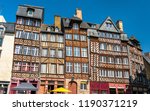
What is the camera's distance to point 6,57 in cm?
2327

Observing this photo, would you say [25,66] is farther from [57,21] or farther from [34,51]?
[57,21]

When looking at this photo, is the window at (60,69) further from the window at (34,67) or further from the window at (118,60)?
the window at (118,60)

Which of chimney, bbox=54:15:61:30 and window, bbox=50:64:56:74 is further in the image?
chimney, bbox=54:15:61:30

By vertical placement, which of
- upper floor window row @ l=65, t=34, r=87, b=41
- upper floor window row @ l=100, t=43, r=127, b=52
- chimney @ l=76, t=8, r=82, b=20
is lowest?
upper floor window row @ l=100, t=43, r=127, b=52

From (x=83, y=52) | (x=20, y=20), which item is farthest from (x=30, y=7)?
(x=83, y=52)

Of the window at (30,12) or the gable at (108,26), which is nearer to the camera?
the window at (30,12)

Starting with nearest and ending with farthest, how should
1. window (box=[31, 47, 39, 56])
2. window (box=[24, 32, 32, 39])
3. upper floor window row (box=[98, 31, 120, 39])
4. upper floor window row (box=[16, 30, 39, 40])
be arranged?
window (box=[31, 47, 39, 56]) → upper floor window row (box=[16, 30, 39, 40]) → window (box=[24, 32, 32, 39]) → upper floor window row (box=[98, 31, 120, 39])

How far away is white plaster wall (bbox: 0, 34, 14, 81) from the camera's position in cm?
2266

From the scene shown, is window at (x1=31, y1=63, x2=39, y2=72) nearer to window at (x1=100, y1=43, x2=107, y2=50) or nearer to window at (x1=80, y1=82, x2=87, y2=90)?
window at (x1=80, y1=82, x2=87, y2=90)

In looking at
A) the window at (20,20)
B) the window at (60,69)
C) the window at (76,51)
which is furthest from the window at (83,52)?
the window at (20,20)

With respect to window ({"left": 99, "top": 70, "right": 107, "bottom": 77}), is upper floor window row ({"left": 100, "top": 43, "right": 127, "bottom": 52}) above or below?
above

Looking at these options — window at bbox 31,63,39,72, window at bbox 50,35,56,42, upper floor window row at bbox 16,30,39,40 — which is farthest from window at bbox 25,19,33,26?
window at bbox 31,63,39,72

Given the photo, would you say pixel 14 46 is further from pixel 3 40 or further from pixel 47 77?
pixel 47 77

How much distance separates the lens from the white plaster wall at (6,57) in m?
22.7
